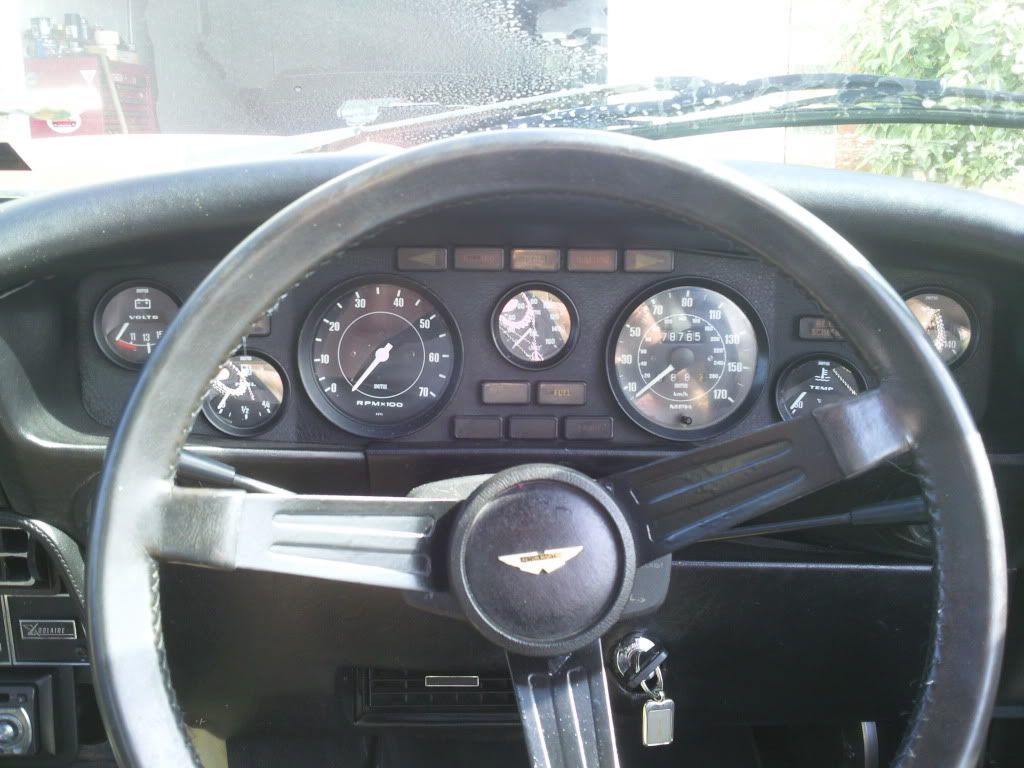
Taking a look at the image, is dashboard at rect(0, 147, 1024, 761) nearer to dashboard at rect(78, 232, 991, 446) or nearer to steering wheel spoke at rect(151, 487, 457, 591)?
dashboard at rect(78, 232, 991, 446)

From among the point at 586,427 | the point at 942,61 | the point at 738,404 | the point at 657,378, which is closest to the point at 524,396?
the point at 586,427

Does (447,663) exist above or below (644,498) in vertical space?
below

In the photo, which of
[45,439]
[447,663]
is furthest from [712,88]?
[45,439]

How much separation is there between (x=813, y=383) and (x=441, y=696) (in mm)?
1135

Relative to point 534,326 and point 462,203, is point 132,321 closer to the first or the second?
point 534,326

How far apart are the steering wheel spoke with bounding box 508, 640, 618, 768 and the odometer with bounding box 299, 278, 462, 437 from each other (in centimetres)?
87

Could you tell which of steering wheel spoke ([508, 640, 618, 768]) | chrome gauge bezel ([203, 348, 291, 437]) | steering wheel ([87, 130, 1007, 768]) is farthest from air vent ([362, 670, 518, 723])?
steering wheel ([87, 130, 1007, 768])

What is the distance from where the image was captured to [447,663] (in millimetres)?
2326

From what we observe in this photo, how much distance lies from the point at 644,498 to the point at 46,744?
6.07 feet

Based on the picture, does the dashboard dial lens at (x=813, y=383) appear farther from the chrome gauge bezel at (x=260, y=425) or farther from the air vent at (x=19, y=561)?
the air vent at (x=19, y=561)

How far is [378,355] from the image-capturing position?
2.34 m

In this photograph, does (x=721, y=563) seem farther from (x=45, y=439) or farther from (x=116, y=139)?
(x=116, y=139)

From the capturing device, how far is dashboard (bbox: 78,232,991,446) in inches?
89.0

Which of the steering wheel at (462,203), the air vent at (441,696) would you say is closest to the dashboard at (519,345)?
the air vent at (441,696)
